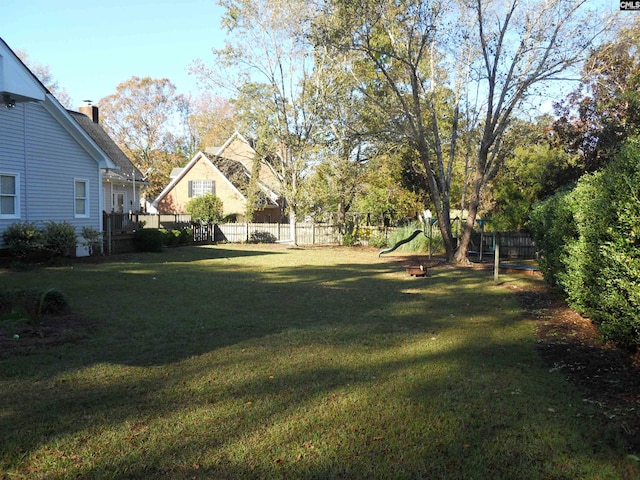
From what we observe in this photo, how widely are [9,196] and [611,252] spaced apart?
16.0 metres

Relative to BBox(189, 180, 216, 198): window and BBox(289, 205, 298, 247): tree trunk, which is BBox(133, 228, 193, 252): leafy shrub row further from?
BBox(189, 180, 216, 198): window

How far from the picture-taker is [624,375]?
5227mm

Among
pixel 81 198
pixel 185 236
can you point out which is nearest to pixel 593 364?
pixel 81 198

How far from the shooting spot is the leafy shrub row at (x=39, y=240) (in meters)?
14.2

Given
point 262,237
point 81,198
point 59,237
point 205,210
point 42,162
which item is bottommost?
point 262,237

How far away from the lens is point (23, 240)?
47.2 ft

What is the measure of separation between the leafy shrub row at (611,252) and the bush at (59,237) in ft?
→ 46.4

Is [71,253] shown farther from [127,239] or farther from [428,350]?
[428,350]

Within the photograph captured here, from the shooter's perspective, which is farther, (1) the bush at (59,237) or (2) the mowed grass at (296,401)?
(1) the bush at (59,237)

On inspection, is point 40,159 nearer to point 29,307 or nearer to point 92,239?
point 92,239

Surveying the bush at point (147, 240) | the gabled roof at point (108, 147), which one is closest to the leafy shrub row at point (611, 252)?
the bush at point (147, 240)

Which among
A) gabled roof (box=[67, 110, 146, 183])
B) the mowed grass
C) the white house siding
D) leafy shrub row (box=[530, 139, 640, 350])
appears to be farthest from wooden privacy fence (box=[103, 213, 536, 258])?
leafy shrub row (box=[530, 139, 640, 350])

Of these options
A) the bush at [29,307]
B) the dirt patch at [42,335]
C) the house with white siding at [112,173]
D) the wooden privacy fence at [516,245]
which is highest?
the house with white siding at [112,173]

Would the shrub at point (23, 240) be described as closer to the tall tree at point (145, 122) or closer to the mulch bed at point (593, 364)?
the mulch bed at point (593, 364)
